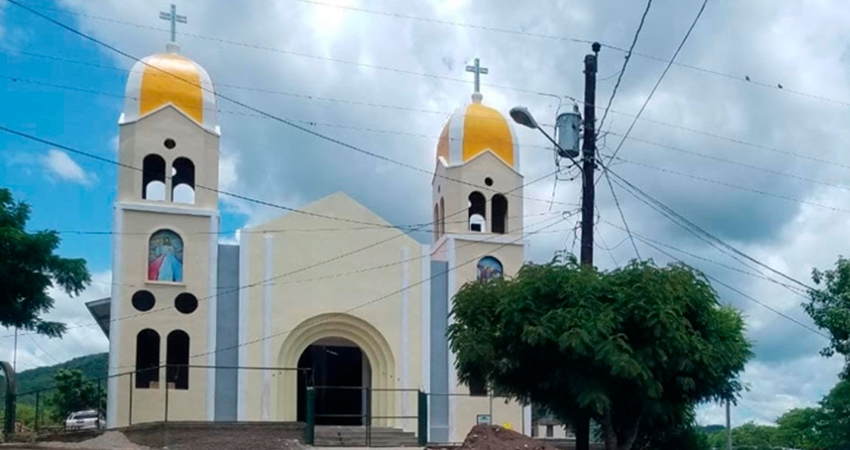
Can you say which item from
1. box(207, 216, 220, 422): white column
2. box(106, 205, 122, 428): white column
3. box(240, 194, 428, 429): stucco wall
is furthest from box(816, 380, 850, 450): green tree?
box(106, 205, 122, 428): white column

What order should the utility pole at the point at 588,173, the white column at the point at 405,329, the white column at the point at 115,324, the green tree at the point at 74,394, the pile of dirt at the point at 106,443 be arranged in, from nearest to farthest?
1. the utility pole at the point at 588,173
2. the pile of dirt at the point at 106,443
3. the white column at the point at 115,324
4. the white column at the point at 405,329
5. the green tree at the point at 74,394

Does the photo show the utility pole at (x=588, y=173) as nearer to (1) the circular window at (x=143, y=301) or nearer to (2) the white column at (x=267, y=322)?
(2) the white column at (x=267, y=322)

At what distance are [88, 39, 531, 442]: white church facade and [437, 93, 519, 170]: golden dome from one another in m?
2.32

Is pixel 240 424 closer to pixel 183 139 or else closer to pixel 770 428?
pixel 183 139

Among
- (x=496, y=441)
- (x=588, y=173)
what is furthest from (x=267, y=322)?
(x=588, y=173)

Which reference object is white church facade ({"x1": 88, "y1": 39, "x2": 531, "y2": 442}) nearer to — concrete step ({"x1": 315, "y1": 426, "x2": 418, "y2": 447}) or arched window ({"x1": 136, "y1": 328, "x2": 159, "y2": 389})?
arched window ({"x1": 136, "y1": 328, "x2": 159, "y2": 389})

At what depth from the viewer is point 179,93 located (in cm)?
3083

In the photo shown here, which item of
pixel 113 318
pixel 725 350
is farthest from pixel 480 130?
pixel 725 350

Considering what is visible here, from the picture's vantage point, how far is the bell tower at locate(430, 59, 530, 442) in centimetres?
3139

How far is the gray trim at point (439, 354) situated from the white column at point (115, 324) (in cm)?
851

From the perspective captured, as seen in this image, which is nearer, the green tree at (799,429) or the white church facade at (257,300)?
the white church facade at (257,300)

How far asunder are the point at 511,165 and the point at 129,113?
1166 centimetres

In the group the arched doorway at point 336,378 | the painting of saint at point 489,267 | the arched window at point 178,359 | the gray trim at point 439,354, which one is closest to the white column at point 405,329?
the gray trim at point 439,354

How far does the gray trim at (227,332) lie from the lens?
29344mm
